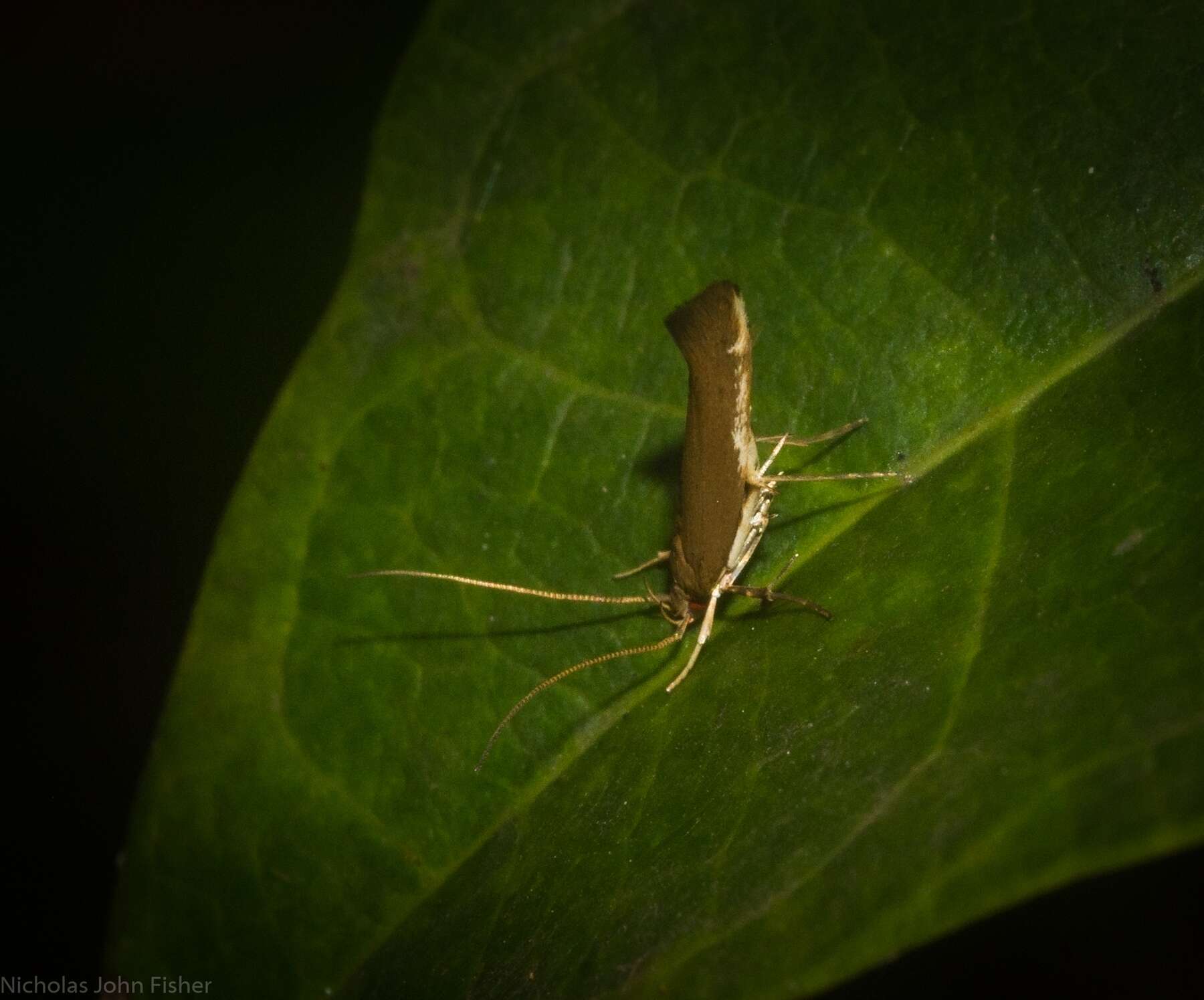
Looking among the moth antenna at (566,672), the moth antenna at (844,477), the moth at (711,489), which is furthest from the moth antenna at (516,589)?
the moth antenna at (844,477)

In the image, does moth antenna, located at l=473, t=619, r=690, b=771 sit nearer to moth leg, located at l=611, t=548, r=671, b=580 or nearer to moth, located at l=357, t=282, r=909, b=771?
moth, located at l=357, t=282, r=909, b=771

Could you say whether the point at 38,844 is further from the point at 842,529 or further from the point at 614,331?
→ the point at 842,529

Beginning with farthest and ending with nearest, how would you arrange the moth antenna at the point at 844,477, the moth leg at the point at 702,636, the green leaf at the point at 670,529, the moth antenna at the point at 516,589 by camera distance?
the moth antenna at the point at 516,589, the moth leg at the point at 702,636, the moth antenna at the point at 844,477, the green leaf at the point at 670,529

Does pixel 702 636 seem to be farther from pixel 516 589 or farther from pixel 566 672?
pixel 516 589

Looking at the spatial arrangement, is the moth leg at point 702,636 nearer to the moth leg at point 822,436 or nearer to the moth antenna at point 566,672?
the moth antenna at point 566,672

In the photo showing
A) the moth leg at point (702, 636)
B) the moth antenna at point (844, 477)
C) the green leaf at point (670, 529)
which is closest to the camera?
the green leaf at point (670, 529)

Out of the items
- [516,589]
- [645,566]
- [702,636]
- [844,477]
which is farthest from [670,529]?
[844,477]

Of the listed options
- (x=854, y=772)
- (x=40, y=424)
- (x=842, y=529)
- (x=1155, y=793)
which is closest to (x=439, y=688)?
(x=842, y=529)
